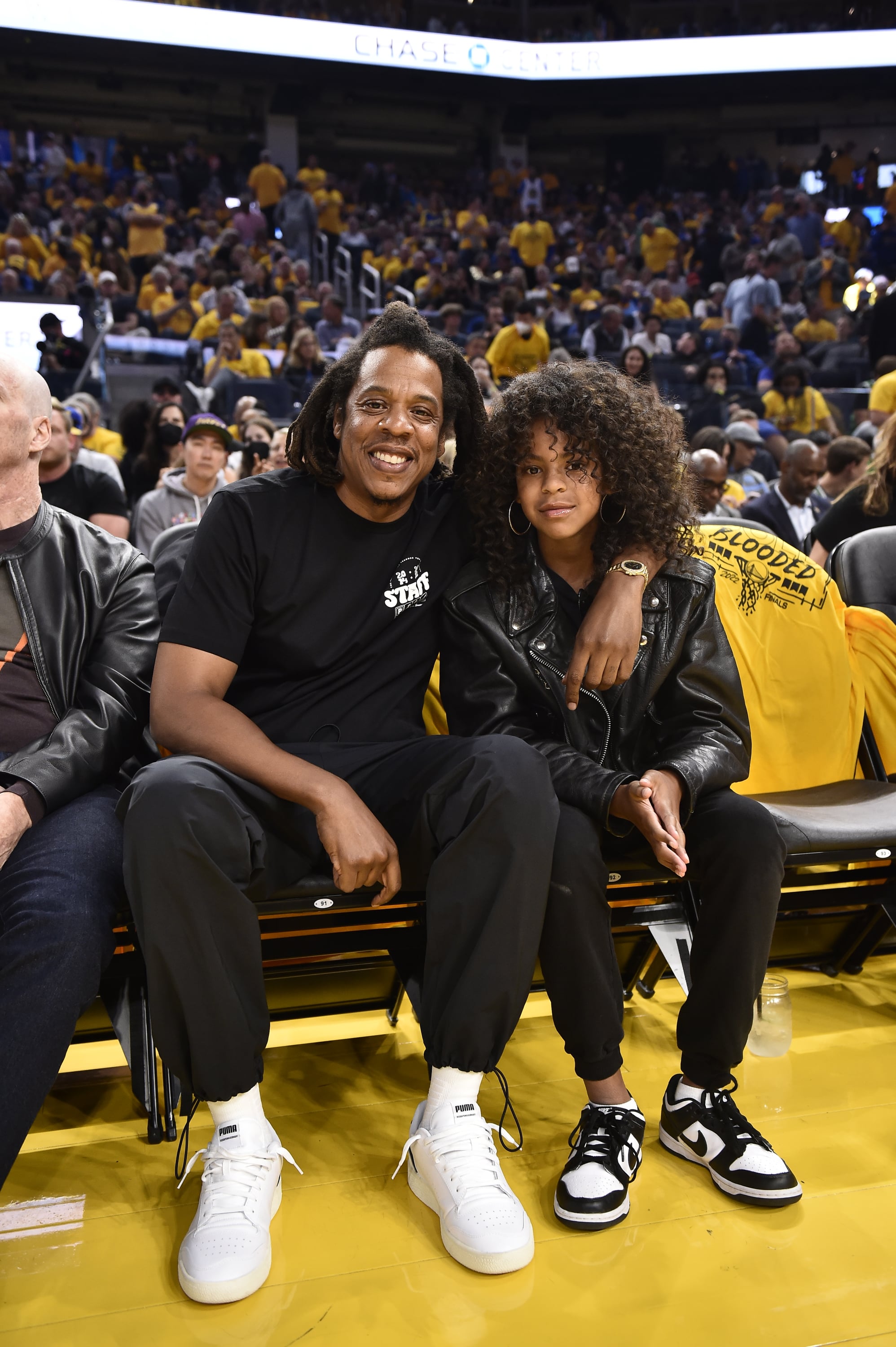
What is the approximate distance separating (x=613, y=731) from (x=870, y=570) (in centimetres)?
108

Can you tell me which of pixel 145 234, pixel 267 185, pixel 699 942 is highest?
pixel 267 185

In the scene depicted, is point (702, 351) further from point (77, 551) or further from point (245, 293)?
point (77, 551)

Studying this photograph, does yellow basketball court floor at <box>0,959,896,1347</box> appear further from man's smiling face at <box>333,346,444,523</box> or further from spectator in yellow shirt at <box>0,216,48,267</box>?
spectator in yellow shirt at <box>0,216,48,267</box>

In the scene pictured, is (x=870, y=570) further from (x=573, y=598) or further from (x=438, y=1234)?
(x=438, y=1234)

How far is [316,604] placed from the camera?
1876mm

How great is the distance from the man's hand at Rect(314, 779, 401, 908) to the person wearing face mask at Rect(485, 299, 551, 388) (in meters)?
7.93

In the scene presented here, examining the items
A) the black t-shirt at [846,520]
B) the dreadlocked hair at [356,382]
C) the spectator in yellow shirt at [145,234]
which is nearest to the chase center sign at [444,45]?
the spectator in yellow shirt at [145,234]

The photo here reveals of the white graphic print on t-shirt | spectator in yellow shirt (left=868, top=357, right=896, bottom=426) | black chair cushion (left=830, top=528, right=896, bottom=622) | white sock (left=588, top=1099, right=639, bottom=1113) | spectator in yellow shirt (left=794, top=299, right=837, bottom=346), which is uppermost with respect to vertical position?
spectator in yellow shirt (left=794, top=299, right=837, bottom=346)

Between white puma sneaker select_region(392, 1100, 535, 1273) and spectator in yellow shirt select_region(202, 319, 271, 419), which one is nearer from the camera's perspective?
white puma sneaker select_region(392, 1100, 535, 1273)

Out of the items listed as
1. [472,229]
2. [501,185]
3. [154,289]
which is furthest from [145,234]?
[501,185]

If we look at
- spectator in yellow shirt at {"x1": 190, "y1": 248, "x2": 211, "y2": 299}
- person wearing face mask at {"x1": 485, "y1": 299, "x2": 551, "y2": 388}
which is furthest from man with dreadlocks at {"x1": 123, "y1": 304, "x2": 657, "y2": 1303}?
spectator in yellow shirt at {"x1": 190, "y1": 248, "x2": 211, "y2": 299}

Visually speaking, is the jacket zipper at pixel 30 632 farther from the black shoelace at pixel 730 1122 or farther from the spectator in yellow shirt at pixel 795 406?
the spectator in yellow shirt at pixel 795 406

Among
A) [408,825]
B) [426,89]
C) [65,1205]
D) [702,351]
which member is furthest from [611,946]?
[426,89]

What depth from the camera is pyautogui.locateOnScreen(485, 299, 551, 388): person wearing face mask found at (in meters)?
9.12
